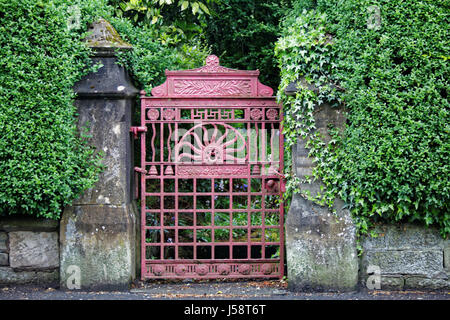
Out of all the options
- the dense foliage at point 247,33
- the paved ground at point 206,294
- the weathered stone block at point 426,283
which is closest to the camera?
the paved ground at point 206,294

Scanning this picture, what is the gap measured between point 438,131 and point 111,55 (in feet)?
10.7

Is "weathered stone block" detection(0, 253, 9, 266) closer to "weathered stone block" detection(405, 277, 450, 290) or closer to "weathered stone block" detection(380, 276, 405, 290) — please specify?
"weathered stone block" detection(380, 276, 405, 290)

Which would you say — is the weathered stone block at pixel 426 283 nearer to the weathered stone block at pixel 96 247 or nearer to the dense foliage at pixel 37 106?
the weathered stone block at pixel 96 247

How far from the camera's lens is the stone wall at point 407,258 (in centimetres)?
443

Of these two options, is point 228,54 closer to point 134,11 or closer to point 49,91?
point 134,11

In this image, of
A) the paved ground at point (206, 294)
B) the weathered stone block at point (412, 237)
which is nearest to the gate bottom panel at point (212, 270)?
the paved ground at point (206, 294)

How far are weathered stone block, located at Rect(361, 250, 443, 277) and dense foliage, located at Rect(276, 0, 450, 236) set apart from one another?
295 millimetres

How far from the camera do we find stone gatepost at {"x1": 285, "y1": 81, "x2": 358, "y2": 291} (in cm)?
443

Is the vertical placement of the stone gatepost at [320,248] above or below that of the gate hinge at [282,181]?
below

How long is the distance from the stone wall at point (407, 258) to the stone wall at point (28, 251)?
3.15m

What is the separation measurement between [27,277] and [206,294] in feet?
6.06

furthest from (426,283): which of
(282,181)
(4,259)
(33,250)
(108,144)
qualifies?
(4,259)

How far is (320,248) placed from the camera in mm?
4449

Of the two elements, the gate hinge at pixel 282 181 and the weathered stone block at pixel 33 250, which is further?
the gate hinge at pixel 282 181
